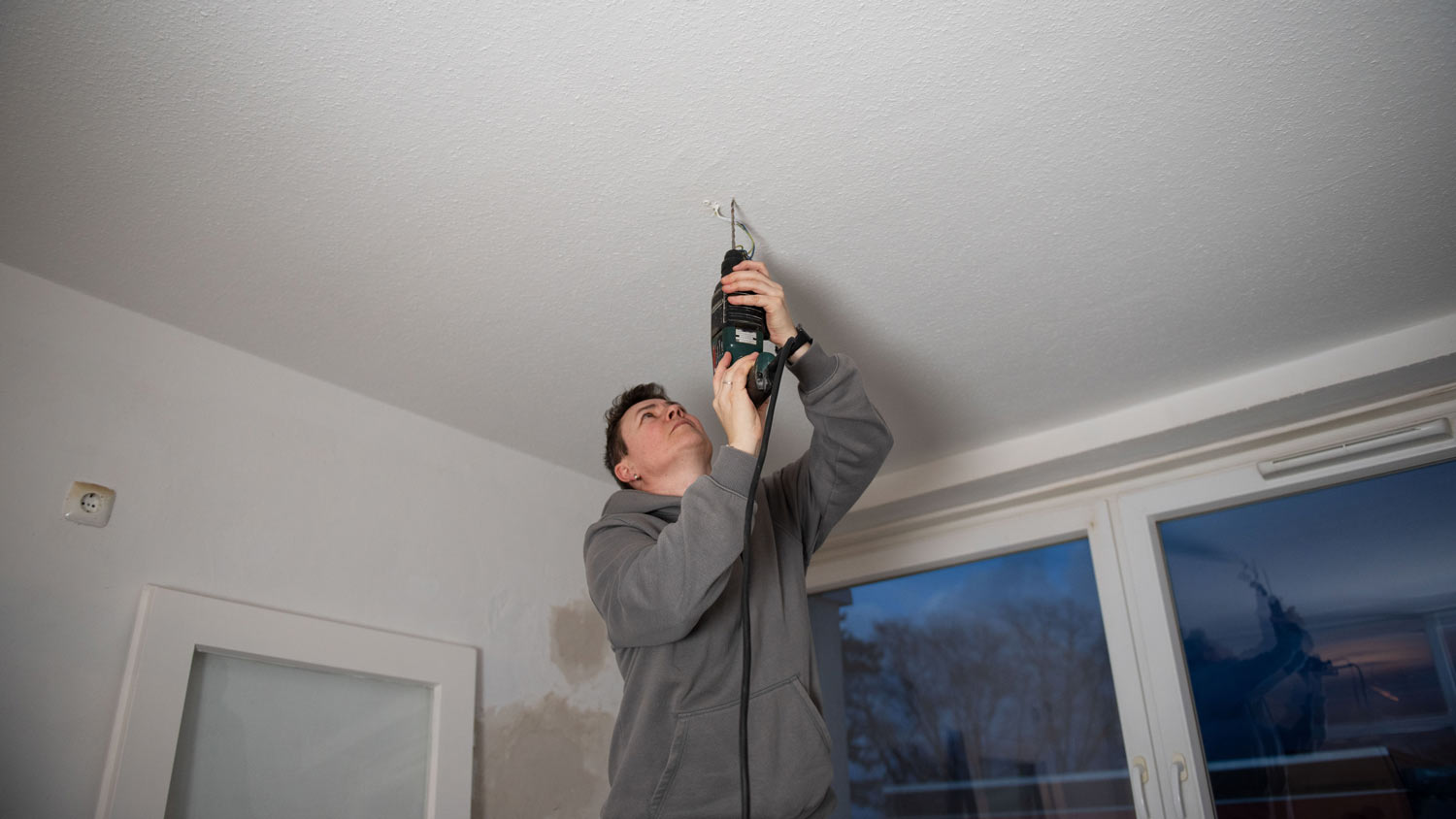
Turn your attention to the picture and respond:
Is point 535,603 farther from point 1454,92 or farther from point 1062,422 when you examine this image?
point 1454,92

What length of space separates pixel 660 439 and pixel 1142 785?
135 cm

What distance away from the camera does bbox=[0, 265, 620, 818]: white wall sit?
1.62m

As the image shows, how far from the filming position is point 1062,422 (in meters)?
2.39

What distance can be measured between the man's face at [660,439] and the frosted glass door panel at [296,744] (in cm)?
76

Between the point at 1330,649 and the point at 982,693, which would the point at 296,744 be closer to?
the point at 982,693

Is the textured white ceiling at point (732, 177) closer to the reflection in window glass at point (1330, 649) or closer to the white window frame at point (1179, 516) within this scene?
the white window frame at point (1179, 516)

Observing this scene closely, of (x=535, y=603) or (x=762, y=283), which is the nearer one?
(x=762, y=283)

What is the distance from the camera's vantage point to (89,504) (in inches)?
68.0

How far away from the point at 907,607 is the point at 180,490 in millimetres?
1861

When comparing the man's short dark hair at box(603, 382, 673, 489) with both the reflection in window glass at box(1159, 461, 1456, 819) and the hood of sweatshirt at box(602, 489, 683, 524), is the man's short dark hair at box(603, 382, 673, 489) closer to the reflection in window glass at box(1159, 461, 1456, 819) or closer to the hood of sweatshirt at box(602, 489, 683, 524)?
the hood of sweatshirt at box(602, 489, 683, 524)

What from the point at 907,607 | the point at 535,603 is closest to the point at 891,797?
the point at 907,607

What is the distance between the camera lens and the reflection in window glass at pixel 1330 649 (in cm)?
193

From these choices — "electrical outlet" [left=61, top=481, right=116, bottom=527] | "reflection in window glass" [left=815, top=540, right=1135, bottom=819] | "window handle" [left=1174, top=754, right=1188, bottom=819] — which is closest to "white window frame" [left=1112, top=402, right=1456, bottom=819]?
"window handle" [left=1174, top=754, right=1188, bottom=819]

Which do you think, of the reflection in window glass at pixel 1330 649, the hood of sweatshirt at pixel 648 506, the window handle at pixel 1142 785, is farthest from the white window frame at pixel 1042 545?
the hood of sweatshirt at pixel 648 506
